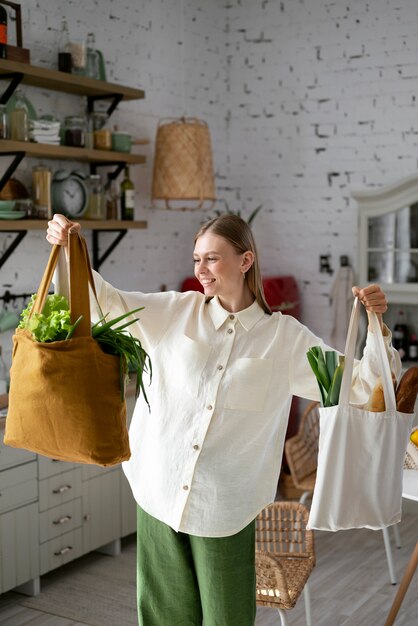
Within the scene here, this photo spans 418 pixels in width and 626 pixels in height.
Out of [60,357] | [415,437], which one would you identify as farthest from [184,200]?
[60,357]

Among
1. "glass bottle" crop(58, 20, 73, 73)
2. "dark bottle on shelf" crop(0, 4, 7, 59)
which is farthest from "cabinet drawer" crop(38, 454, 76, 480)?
"glass bottle" crop(58, 20, 73, 73)

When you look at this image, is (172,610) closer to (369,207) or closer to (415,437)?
(415,437)

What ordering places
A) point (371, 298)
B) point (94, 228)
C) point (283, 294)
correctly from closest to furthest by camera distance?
point (371, 298) → point (94, 228) → point (283, 294)

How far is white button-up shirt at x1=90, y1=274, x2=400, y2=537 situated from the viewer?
87.1 inches

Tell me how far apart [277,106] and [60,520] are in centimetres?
296

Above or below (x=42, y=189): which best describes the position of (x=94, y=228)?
below

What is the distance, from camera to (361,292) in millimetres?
2061

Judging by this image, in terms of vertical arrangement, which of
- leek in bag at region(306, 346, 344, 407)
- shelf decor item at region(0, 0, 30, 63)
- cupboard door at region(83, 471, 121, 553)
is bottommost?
cupboard door at region(83, 471, 121, 553)

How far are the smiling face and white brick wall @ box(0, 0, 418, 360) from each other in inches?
97.1

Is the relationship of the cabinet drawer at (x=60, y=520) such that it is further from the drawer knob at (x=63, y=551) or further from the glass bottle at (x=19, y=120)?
the glass bottle at (x=19, y=120)

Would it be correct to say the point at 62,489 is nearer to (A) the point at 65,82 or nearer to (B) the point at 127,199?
(B) the point at 127,199

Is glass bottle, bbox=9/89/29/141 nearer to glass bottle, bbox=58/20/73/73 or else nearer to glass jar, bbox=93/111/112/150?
glass bottle, bbox=58/20/73/73

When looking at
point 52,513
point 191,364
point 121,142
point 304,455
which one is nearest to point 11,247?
point 121,142

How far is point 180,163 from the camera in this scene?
15.4 feet
